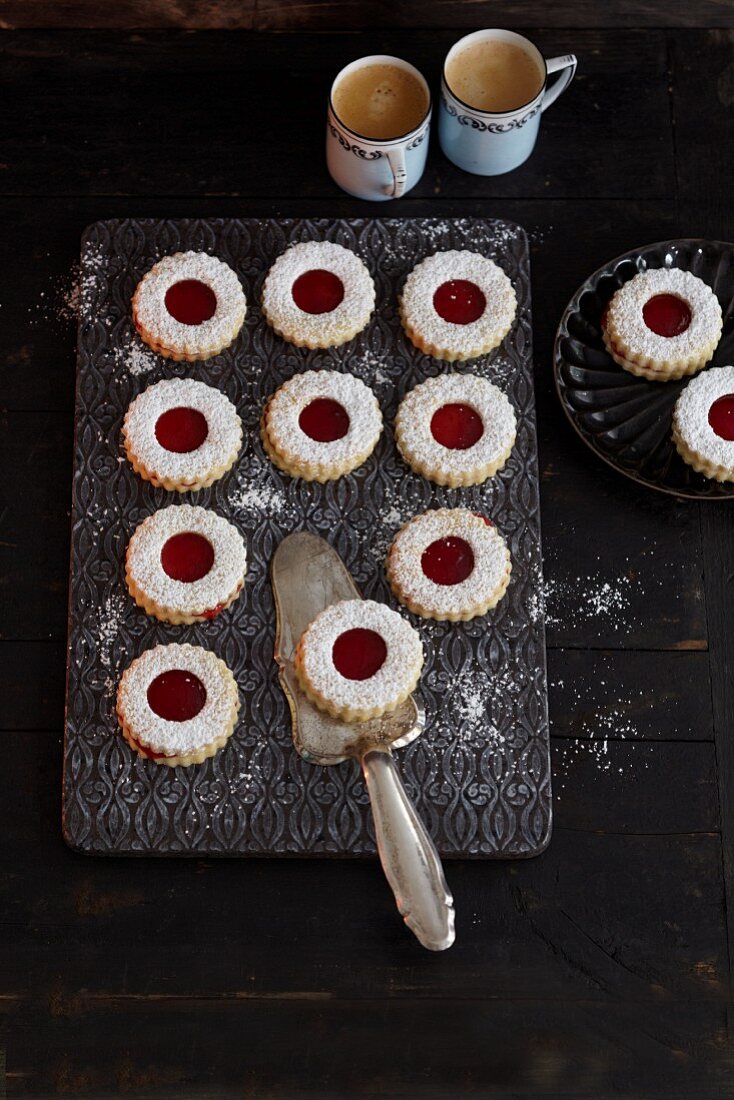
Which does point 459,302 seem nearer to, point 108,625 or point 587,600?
point 587,600

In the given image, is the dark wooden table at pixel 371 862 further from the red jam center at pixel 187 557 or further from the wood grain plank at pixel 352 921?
the red jam center at pixel 187 557

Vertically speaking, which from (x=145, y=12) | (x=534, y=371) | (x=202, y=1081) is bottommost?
(x=202, y=1081)

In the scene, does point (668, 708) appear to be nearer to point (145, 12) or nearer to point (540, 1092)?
point (540, 1092)

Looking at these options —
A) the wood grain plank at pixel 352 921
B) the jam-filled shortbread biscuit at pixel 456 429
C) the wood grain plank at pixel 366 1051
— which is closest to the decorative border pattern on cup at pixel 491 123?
the jam-filled shortbread biscuit at pixel 456 429

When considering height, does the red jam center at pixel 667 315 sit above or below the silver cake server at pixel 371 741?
above

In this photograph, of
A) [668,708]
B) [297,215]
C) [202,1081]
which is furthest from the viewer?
[297,215]

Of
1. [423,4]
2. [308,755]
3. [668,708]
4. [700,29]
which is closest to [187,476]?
[308,755]
